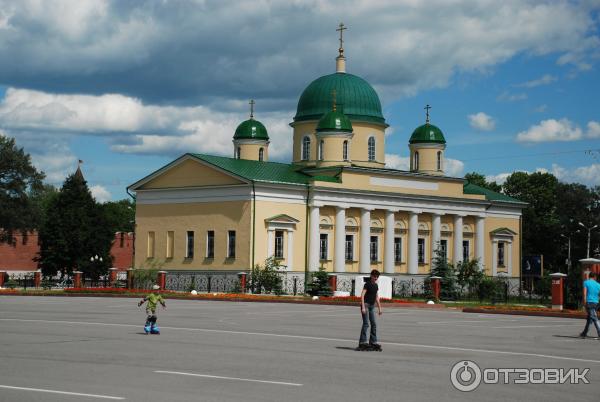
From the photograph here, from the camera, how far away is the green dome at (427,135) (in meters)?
77.2

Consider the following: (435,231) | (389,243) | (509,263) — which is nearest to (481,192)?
(509,263)

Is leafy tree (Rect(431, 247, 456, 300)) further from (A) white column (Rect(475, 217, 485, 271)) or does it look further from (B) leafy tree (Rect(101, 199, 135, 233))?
(B) leafy tree (Rect(101, 199, 135, 233))

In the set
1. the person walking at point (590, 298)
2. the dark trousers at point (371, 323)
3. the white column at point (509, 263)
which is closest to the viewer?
the dark trousers at point (371, 323)

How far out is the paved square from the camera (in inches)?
551

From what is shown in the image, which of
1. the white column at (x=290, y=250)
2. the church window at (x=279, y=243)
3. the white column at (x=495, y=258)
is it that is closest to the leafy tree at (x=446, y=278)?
the white column at (x=290, y=250)

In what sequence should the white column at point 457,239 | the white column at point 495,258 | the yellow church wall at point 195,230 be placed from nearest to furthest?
1. the yellow church wall at point 195,230
2. the white column at point 457,239
3. the white column at point 495,258

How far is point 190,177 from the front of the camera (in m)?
66.4

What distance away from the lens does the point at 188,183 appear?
66438mm

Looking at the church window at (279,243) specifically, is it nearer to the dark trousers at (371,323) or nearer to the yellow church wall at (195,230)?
the yellow church wall at (195,230)

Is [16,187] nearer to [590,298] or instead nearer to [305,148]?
[305,148]

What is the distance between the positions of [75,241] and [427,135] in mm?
31805

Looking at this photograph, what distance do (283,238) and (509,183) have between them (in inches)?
2073

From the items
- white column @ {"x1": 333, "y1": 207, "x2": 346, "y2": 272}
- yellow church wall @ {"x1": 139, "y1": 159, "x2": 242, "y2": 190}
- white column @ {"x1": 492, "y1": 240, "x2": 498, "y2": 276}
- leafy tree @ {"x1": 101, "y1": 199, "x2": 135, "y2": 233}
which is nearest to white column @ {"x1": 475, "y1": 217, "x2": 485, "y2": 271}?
white column @ {"x1": 492, "y1": 240, "x2": 498, "y2": 276}

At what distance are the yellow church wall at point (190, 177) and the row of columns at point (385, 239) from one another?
20.7 feet
